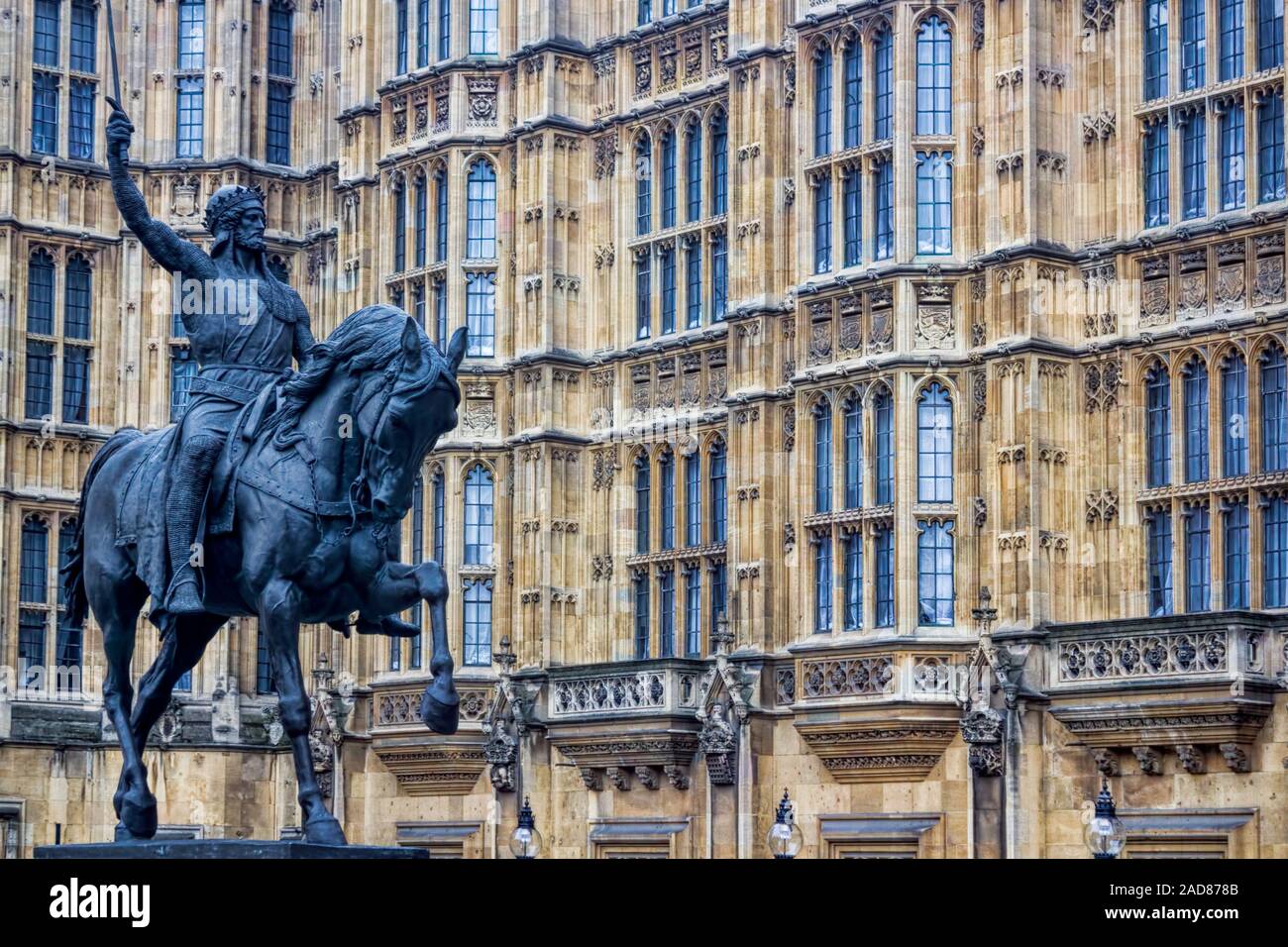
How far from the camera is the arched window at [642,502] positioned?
136 ft

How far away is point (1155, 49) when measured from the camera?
113ft

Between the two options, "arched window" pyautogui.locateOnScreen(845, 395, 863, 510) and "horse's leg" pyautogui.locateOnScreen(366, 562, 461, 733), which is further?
"arched window" pyautogui.locateOnScreen(845, 395, 863, 510)

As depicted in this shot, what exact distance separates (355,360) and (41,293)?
31473 millimetres

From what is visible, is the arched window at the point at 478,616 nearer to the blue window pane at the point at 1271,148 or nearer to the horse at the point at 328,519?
the blue window pane at the point at 1271,148

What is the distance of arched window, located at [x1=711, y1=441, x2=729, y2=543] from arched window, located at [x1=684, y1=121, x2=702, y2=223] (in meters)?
3.72

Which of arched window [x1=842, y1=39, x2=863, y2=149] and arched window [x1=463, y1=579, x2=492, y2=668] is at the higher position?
arched window [x1=842, y1=39, x2=863, y2=149]

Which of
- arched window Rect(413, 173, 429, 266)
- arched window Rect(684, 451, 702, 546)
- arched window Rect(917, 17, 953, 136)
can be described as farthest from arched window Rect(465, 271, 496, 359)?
arched window Rect(917, 17, 953, 136)

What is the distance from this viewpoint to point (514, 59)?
1700 inches

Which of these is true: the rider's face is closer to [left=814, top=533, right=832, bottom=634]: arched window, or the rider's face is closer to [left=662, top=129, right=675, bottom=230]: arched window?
[left=814, top=533, right=832, bottom=634]: arched window

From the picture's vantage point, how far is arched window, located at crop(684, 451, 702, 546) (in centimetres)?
4028

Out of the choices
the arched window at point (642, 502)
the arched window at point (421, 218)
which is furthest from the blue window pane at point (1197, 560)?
the arched window at point (421, 218)

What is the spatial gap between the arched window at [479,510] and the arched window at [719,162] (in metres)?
6.10
